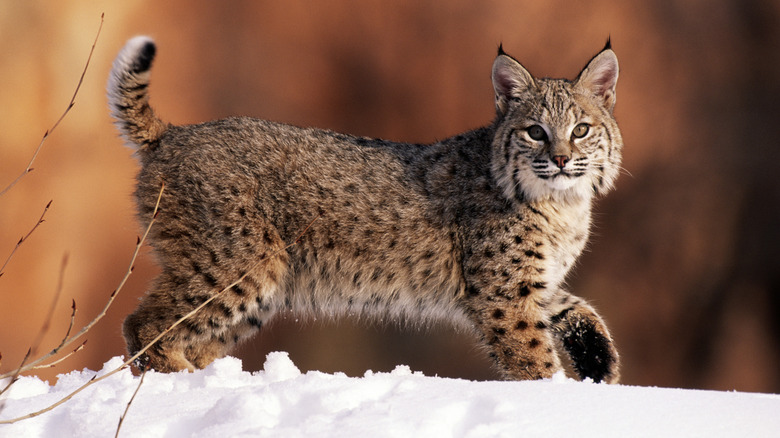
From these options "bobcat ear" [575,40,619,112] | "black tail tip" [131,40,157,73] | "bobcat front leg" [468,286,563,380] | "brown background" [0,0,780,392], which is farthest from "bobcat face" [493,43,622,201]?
"brown background" [0,0,780,392]

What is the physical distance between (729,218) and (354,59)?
152 inches

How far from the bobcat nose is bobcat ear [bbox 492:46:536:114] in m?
0.55

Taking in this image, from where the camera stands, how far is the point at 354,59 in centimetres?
780

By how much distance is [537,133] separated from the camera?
13.8 feet

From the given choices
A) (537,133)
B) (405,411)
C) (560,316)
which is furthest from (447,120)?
(405,411)

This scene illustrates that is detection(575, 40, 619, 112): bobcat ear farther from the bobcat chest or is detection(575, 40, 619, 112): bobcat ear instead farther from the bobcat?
the bobcat chest

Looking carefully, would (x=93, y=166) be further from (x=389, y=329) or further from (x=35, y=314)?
(x=389, y=329)

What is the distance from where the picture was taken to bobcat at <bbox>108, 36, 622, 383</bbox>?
419 centimetres

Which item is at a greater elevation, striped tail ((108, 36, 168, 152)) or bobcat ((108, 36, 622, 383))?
striped tail ((108, 36, 168, 152))

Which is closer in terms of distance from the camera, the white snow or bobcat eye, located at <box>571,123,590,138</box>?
the white snow

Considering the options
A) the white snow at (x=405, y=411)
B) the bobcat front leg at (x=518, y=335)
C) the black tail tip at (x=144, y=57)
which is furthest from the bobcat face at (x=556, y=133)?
the black tail tip at (x=144, y=57)

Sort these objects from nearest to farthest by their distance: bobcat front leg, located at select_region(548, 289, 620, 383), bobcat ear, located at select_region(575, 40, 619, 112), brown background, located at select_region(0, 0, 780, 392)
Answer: bobcat front leg, located at select_region(548, 289, 620, 383), bobcat ear, located at select_region(575, 40, 619, 112), brown background, located at select_region(0, 0, 780, 392)

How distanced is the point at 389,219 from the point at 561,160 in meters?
0.97

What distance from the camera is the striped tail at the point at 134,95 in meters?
4.21
